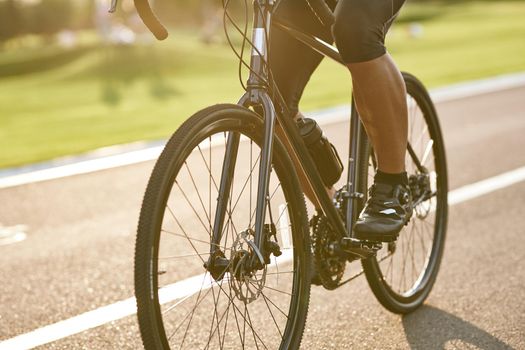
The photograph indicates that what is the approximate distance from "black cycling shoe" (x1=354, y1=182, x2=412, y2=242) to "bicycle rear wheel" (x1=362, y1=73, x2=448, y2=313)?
32cm

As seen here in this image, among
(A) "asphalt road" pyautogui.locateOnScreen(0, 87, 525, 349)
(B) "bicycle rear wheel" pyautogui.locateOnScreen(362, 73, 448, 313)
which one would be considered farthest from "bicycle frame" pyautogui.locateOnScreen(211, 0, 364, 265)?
(A) "asphalt road" pyautogui.locateOnScreen(0, 87, 525, 349)

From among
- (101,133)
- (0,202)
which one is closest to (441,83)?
(101,133)

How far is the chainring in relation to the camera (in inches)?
139

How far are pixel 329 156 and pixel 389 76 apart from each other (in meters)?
0.44

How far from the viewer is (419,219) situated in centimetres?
442

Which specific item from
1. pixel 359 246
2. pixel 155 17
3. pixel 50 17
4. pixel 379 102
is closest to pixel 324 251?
pixel 359 246

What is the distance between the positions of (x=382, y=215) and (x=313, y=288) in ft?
3.72

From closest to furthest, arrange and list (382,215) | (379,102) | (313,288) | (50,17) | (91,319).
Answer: (379,102)
(382,215)
(91,319)
(313,288)
(50,17)

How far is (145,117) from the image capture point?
1187 cm

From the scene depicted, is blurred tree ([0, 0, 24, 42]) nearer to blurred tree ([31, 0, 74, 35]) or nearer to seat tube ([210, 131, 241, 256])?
blurred tree ([31, 0, 74, 35])

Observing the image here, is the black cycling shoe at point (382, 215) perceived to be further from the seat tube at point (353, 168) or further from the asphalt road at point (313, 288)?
the asphalt road at point (313, 288)

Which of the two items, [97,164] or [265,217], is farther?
[97,164]

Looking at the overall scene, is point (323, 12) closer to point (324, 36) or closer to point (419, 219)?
point (324, 36)

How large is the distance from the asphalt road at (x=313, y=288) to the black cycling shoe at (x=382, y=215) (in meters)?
0.54
